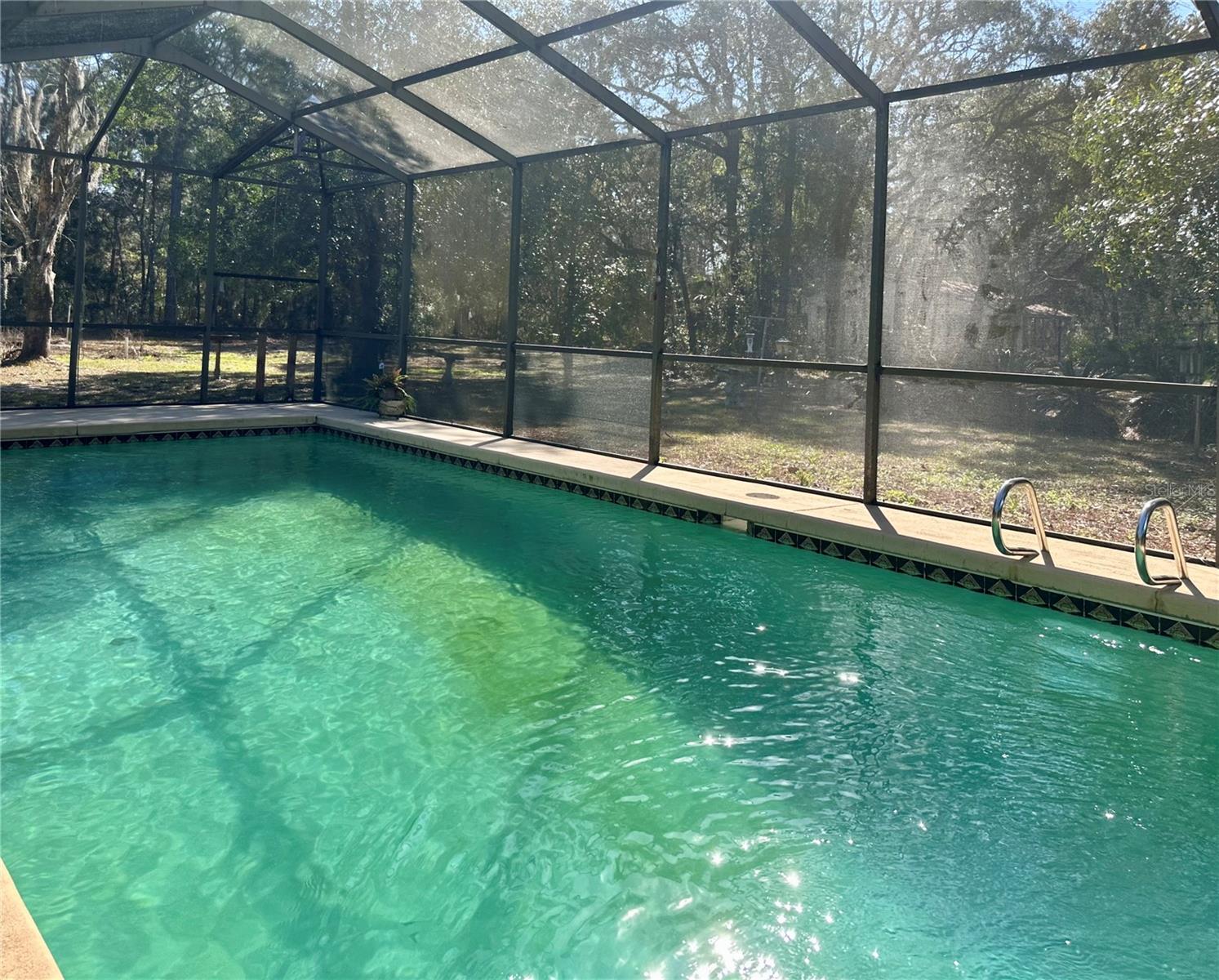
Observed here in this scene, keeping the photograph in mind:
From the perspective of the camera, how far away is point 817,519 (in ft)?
18.5

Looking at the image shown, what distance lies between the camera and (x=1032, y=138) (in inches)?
203

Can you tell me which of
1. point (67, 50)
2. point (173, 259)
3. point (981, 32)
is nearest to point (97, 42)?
point (67, 50)

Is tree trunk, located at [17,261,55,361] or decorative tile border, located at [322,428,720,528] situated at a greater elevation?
tree trunk, located at [17,261,55,361]

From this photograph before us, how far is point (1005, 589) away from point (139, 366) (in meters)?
9.03

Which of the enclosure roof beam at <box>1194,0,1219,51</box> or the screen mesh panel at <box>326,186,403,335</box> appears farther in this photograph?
the screen mesh panel at <box>326,186,403,335</box>

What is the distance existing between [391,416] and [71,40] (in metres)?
4.36

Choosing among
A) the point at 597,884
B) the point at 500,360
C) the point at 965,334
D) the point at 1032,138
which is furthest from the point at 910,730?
the point at 500,360

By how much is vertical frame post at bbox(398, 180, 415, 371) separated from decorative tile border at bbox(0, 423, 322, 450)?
1303mm

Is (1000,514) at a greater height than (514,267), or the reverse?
(514,267)

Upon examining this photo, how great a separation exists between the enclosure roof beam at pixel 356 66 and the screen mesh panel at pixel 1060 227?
153 inches

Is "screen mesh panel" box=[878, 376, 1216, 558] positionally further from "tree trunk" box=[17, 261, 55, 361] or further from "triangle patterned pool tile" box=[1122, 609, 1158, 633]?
"tree trunk" box=[17, 261, 55, 361]

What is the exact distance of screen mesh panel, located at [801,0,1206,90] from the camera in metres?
4.80

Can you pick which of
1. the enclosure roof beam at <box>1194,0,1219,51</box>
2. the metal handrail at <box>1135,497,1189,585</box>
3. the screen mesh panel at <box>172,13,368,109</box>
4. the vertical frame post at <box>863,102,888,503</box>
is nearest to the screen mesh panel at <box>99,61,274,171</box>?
the screen mesh panel at <box>172,13,368,109</box>

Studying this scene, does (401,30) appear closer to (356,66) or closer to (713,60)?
(356,66)
